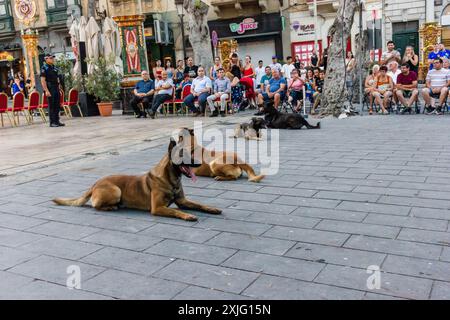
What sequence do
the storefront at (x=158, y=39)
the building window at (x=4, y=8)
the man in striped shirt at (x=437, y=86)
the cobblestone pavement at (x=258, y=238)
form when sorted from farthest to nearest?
the building window at (x=4, y=8)
the storefront at (x=158, y=39)
the man in striped shirt at (x=437, y=86)
the cobblestone pavement at (x=258, y=238)

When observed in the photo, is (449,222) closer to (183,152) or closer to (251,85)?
(183,152)

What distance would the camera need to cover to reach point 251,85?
16391mm

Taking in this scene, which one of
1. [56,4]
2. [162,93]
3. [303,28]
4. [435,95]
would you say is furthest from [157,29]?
[435,95]

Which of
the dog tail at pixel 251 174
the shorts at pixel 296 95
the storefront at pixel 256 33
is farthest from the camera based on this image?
the storefront at pixel 256 33

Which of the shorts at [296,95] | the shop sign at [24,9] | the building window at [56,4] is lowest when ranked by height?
the shorts at [296,95]

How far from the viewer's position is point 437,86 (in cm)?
1262

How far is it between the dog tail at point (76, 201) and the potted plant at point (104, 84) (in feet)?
40.0

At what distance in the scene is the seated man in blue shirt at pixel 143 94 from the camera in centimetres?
1588

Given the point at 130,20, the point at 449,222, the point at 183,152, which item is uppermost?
the point at 130,20

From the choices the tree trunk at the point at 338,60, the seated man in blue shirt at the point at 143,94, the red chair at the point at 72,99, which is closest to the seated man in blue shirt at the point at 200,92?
the seated man in blue shirt at the point at 143,94

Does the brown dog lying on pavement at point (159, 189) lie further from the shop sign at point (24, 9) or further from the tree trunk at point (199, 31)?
the shop sign at point (24, 9)

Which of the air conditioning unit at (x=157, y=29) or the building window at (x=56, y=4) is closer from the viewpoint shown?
the air conditioning unit at (x=157, y=29)
